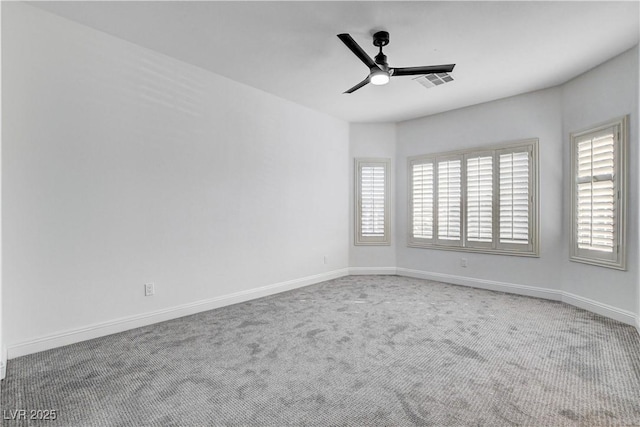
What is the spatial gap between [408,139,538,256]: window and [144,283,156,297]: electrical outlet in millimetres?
4197

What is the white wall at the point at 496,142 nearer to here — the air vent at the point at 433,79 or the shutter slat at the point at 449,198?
the shutter slat at the point at 449,198

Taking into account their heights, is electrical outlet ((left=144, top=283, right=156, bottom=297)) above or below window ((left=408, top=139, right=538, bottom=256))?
below

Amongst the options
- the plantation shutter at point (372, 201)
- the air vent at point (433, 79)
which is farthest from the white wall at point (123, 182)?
the air vent at point (433, 79)

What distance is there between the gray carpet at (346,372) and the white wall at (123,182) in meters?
0.46

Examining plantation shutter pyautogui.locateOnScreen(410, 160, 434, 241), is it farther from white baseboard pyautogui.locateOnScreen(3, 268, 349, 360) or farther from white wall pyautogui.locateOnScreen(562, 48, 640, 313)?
white baseboard pyautogui.locateOnScreen(3, 268, 349, 360)

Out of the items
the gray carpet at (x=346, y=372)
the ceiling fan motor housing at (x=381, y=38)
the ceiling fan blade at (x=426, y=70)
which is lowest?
the gray carpet at (x=346, y=372)

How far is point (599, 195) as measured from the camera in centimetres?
379

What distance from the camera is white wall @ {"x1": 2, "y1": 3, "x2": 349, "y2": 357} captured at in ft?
9.02

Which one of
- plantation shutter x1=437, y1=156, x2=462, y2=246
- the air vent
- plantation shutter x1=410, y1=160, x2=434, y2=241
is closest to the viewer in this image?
the air vent

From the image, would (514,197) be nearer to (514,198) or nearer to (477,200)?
(514,198)

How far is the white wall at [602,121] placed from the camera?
341 centimetres

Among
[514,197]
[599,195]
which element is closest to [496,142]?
[514,197]

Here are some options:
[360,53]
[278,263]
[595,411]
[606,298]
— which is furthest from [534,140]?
[278,263]

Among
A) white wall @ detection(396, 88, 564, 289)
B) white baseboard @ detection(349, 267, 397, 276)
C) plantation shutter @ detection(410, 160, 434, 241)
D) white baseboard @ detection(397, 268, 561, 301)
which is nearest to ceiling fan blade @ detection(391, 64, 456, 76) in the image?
white wall @ detection(396, 88, 564, 289)
